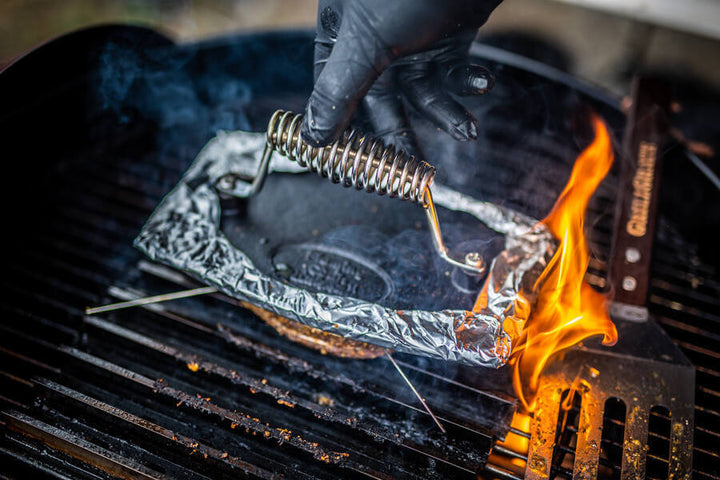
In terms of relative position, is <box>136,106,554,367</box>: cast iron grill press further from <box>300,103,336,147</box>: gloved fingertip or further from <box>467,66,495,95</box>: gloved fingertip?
<box>467,66,495,95</box>: gloved fingertip

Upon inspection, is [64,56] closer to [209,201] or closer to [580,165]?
[209,201]

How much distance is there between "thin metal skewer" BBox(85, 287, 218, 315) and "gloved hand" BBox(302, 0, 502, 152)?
58 centimetres

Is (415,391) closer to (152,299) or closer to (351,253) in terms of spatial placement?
(351,253)

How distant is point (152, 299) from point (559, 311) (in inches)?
43.3

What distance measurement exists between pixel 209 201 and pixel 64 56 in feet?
2.26

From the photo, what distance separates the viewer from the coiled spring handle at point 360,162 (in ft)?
3.77

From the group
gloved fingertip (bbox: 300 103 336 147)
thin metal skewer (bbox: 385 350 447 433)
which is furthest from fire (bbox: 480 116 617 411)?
gloved fingertip (bbox: 300 103 336 147)

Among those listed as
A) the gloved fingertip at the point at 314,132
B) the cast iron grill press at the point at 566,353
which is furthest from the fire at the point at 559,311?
the gloved fingertip at the point at 314,132

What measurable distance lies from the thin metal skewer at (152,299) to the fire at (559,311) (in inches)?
32.2

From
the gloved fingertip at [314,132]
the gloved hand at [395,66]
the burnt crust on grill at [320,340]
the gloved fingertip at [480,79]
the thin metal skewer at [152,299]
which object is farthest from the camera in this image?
the thin metal skewer at [152,299]

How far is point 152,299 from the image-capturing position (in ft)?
4.71

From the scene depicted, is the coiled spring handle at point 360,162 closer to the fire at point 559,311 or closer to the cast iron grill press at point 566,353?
the cast iron grill press at point 566,353

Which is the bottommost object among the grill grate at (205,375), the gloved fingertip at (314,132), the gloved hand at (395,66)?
the grill grate at (205,375)

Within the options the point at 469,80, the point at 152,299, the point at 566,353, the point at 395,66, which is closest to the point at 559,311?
the point at 566,353
